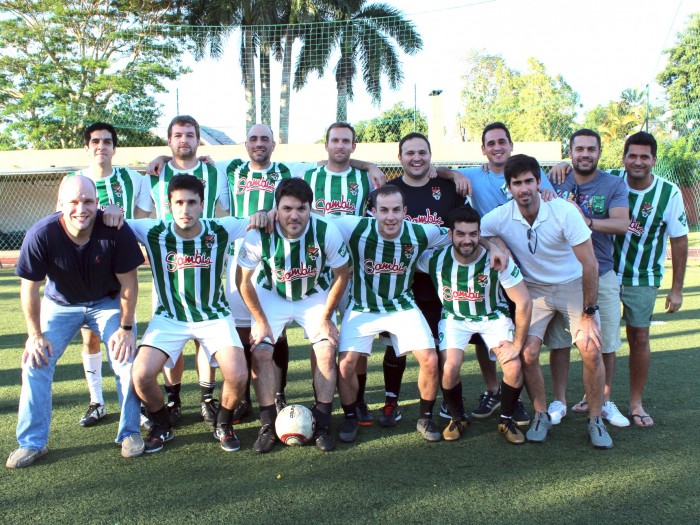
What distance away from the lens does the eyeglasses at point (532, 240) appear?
4.24 m

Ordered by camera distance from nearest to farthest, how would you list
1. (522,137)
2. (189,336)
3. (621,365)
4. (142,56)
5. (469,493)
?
(469,493) < (189,336) < (621,365) < (142,56) < (522,137)

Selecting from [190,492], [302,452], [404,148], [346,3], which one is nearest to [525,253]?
[404,148]

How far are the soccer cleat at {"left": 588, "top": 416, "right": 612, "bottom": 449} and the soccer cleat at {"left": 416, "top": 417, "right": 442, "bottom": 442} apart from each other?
3.15ft

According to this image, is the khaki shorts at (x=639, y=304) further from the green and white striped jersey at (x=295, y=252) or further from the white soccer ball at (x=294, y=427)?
the white soccer ball at (x=294, y=427)

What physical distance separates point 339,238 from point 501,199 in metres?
1.33

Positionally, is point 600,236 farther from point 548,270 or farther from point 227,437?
point 227,437

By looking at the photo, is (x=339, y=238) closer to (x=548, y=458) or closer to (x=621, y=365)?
(x=548, y=458)

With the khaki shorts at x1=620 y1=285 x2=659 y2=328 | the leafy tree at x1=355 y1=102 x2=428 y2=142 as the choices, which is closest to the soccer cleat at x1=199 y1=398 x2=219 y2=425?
the khaki shorts at x1=620 y1=285 x2=659 y2=328

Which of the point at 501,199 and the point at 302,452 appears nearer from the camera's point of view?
the point at 302,452

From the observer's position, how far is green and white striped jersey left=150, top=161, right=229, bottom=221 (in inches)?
196

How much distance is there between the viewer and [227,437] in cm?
407

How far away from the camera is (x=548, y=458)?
3836 mm

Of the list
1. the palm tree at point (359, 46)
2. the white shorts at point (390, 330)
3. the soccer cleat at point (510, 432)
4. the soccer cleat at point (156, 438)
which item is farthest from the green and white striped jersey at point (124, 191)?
the palm tree at point (359, 46)

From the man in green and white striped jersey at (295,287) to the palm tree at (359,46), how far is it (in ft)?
59.2
